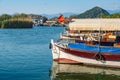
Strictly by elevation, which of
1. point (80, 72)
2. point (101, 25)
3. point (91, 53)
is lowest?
point (80, 72)

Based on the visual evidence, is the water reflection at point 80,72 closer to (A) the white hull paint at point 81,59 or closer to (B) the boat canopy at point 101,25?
(A) the white hull paint at point 81,59

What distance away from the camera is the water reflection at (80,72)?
89.5 ft

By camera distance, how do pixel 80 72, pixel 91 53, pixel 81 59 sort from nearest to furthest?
1. pixel 80 72
2. pixel 91 53
3. pixel 81 59

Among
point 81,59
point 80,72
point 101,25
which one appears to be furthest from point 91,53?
point 101,25

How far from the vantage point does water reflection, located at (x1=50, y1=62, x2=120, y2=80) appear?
89.5ft

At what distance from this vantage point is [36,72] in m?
29.2

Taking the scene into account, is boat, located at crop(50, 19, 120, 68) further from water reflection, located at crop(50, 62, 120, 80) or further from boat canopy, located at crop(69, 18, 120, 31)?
water reflection, located at crop(50, 62, 120, 80)

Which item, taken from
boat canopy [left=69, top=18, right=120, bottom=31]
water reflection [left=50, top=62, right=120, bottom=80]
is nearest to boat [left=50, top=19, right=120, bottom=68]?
boat canopy [left=69, top=18, right=120, bottom=31]

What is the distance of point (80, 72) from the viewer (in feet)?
96.7

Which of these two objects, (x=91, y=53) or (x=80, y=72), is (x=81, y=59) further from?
(x=80, y=72)

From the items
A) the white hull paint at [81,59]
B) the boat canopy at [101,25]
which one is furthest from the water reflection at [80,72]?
the boat canopy at [101,25]

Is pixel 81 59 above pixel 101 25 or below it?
below

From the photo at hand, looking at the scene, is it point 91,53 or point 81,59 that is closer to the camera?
point 91,53

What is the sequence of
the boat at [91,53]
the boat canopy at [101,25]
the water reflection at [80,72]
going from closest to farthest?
the water reflection at [80,72] < the boat at [91,53] < the boat canopy at [101,25]
